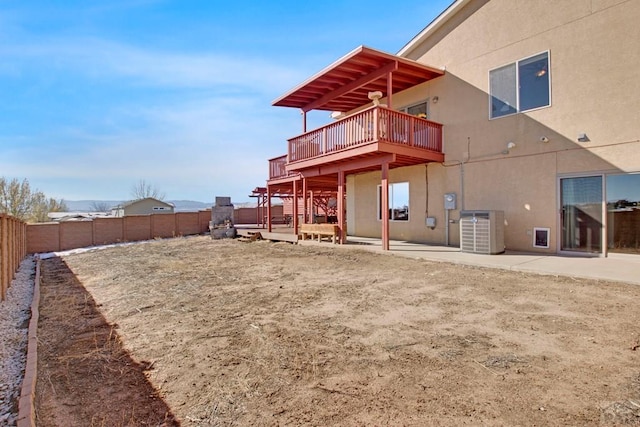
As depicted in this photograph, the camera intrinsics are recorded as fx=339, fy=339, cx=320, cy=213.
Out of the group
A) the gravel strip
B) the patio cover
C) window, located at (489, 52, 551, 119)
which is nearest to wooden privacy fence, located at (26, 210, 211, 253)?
the gravel strip

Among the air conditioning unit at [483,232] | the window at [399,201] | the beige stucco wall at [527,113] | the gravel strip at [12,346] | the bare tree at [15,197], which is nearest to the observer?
the gravel strip at [12,346]

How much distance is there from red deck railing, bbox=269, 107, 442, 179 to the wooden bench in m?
2.35

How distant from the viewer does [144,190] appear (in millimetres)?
57000

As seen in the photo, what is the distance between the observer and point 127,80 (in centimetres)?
1382

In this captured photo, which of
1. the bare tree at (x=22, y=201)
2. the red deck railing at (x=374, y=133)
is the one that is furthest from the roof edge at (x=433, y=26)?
the bare tree at (x=22, y=201)

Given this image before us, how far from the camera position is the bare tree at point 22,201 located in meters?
27.3

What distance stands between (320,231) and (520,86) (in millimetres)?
6823

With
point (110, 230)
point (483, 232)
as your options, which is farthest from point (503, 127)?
point (110, 230)

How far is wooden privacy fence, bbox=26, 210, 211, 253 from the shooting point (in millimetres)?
15671

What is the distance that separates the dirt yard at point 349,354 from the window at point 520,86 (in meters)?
4.63

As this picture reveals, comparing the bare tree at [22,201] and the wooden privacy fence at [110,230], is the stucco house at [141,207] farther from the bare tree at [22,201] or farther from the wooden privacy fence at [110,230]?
the wooden privacy fence at [110,230]

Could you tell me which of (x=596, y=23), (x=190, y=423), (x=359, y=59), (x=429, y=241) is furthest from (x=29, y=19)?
(x=596, y=23)

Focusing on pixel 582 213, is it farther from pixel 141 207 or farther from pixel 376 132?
pixel 141 207

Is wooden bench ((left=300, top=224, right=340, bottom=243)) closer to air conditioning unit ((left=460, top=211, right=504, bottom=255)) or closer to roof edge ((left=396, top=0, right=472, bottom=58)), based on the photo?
air conditioning unit ((left=460, top=211, right=504, bottom=255))
